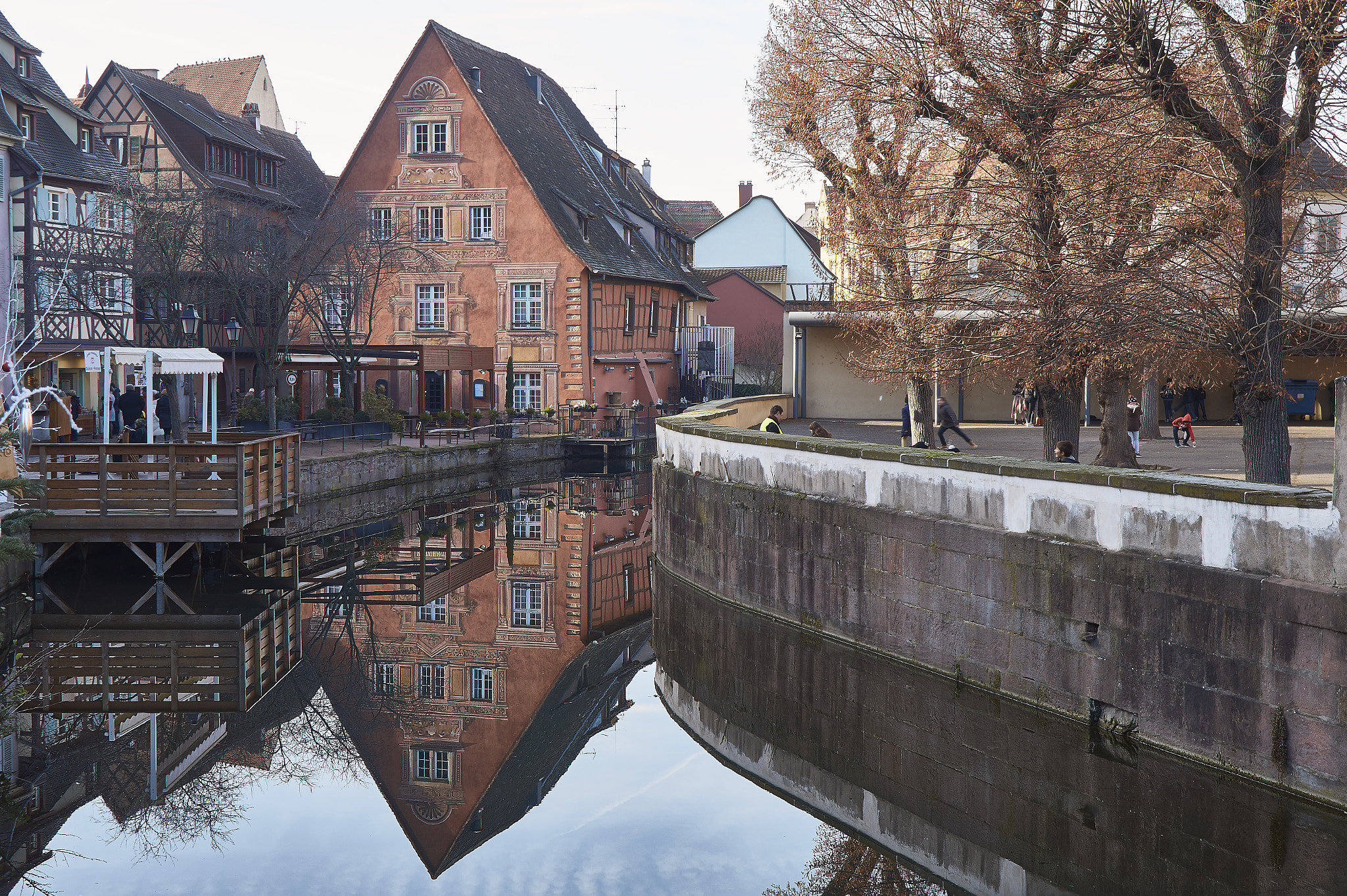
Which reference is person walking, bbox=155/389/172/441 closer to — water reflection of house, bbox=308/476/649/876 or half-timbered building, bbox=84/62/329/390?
half-timbered building, bbox=84/62/329/390

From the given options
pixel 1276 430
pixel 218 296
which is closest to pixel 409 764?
pixel 1276 430

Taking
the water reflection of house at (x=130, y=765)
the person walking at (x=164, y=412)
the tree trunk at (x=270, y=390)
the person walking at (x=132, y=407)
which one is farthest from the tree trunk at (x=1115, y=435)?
the person walking at (x=164, y=412)

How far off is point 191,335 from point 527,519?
904 cm

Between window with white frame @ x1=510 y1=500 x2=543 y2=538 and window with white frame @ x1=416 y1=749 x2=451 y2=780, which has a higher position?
window with white frame @ x1=510 y1=500 x2=543 y2=538

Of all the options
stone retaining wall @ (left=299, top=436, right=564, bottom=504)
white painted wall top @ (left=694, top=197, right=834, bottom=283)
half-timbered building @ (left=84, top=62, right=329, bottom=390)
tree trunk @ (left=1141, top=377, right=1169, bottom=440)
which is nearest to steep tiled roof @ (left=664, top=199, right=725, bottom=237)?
white painted wall top @ (left=694, top=197, right=834, bottom=283)

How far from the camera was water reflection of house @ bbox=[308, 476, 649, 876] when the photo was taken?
10977mm

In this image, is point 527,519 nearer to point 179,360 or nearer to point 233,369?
point 179,360

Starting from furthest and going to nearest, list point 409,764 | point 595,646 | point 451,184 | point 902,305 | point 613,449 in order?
point 451,184, point 613,449, point 902,305, point 595,646, point 409,764

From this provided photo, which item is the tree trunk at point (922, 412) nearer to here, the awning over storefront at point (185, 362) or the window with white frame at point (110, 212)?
the awning over storefront at point (185, 362)

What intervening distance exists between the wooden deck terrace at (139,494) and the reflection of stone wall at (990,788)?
7280 mm

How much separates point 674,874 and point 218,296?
30253mm

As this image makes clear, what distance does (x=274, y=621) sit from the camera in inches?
650

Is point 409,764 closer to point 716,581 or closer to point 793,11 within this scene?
point 716,581

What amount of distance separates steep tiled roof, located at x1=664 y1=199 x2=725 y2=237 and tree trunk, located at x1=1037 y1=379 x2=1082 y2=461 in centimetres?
6804
